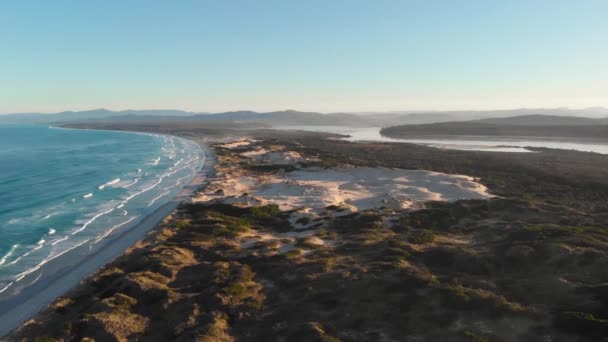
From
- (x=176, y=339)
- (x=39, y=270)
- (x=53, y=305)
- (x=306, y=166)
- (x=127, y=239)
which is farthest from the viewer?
(x=306, y=166)

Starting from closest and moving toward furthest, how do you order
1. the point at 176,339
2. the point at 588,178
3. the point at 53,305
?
the point at 176,339
the point at 53,305
the point at 588,178

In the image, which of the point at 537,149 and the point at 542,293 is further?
the point at 537,149

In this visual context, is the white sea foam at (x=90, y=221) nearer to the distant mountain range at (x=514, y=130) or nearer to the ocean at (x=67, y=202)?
the ocean at (x=67, y=202)

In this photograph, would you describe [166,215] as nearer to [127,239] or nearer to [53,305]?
[127,239]

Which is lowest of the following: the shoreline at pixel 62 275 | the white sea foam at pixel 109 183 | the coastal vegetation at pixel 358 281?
the shoreline at pixel 62 275

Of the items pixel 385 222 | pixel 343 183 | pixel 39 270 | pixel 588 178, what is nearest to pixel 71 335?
pixel 39 270

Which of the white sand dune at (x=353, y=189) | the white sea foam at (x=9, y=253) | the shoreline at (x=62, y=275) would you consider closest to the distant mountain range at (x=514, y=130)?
the white sand dune at (x=353, y=189)

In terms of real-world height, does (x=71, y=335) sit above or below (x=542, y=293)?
below
